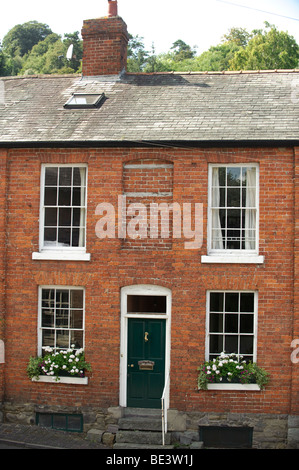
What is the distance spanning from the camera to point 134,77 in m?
16.0

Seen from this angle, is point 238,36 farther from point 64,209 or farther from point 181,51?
point 64,209

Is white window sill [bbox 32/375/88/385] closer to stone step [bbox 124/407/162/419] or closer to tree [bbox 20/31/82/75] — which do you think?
stone step [bbox 124/407/162/419]

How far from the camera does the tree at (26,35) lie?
259 ft

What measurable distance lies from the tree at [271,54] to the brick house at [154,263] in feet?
87.5

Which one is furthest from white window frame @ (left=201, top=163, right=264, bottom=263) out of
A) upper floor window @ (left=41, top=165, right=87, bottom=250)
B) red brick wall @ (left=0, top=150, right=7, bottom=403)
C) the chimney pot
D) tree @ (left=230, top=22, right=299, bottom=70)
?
tree @ (left=230, top=22, right=299, bottom=70)

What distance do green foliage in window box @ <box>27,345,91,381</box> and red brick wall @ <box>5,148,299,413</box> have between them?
0.22 m

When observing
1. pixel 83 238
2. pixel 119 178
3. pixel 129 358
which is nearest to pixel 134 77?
pixel 119 178

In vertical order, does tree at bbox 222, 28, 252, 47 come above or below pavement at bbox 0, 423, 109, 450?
above

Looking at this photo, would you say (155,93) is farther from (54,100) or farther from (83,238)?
(83,238)

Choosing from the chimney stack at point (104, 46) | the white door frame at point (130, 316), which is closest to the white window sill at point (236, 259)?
the white door frame at point (130, 316)

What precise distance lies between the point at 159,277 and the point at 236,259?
5.77 ft

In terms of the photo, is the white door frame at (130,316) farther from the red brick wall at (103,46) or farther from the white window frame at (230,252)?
the red brick wall at (103,46)

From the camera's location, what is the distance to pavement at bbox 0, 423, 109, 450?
482 inches

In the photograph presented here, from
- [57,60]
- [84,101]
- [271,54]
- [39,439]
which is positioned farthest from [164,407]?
[57,60]
